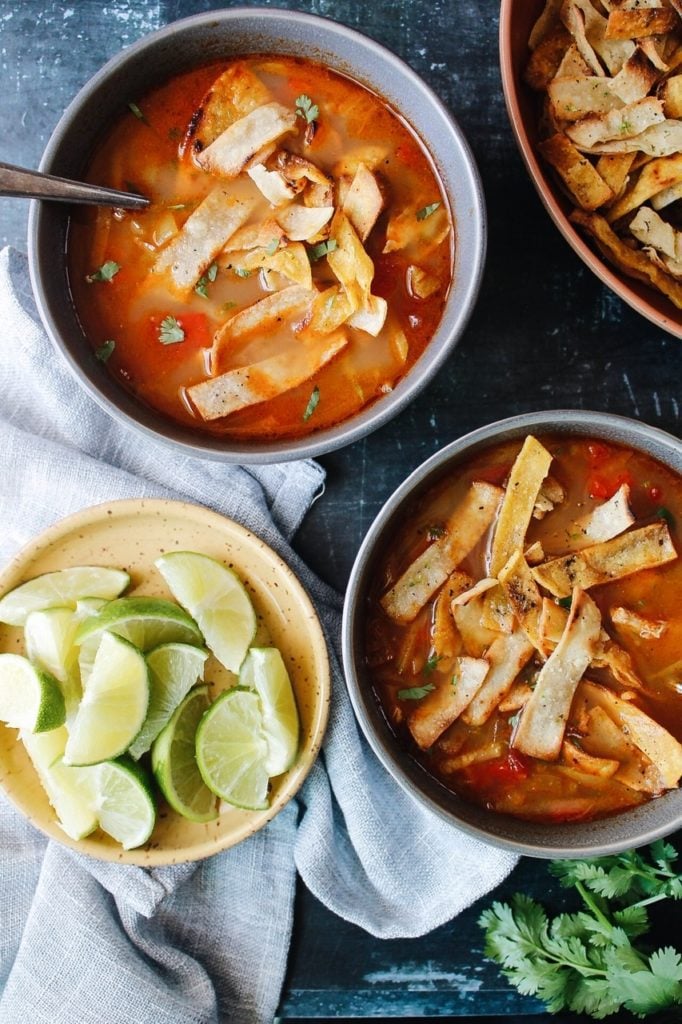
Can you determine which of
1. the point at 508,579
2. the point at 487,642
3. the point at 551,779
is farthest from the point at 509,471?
the point at 551,779

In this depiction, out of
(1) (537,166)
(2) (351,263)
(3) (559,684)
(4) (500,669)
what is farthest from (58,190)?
(3) (559,684)

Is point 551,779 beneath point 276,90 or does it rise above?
beneath

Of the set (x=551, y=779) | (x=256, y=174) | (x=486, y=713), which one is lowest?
(x=551, y=779)

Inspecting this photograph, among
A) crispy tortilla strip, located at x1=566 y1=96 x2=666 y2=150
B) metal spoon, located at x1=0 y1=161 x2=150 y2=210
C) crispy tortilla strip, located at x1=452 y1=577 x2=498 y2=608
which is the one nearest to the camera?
metal spoon, located at x1=0 y1=161 x2=150 y2=210

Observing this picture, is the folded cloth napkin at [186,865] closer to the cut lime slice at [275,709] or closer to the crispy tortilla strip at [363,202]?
the cut lime slice at [275,709]

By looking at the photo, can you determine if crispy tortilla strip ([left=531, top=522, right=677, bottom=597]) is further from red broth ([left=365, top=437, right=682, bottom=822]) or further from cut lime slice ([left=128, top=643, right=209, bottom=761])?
cut lime slice ([left=128, top=643, right=209, bottom=761])

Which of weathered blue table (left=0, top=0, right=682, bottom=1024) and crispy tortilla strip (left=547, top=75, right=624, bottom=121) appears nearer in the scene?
crispy tortilla strip (left=547, top=75, right=624, bottom=121)

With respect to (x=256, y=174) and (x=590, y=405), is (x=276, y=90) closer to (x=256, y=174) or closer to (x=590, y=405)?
(x=256, y=174)

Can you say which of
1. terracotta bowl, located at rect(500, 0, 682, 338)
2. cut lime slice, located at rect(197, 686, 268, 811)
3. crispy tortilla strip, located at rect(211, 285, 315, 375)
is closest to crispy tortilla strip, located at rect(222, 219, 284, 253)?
crispy tortilla strip, located at rect(211, 285, 315, 375)
